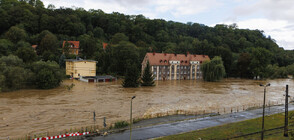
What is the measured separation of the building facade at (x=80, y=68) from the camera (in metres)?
67.1

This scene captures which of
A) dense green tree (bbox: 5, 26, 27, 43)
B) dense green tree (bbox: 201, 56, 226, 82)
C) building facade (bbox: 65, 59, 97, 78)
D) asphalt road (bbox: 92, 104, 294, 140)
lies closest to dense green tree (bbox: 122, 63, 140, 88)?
building facade (bbox: 65, 59, 97, 78)

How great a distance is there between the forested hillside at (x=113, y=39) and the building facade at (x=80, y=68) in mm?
6615

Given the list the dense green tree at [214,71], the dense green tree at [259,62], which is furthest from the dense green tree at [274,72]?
the dense green tree at [214,71]

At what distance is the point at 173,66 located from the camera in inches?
3027

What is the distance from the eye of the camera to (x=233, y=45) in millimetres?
135000

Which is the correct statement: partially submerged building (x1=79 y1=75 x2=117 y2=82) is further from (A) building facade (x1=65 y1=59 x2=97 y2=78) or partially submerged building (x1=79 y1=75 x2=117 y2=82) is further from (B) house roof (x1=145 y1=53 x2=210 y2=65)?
(B) house roof (x1=145 y1=53 x2=210 y2=65)

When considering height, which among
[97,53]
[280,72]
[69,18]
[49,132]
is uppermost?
[69,18]

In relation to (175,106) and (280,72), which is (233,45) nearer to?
(280,72)

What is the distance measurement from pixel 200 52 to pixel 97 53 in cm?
4409

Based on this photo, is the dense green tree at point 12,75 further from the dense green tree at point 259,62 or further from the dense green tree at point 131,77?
the dense green tree at point 259,62

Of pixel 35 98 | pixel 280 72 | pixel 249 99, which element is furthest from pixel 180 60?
pixel 35 98

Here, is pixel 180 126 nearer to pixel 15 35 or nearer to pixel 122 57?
pixel 122 57

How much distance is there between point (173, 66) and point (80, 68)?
31.3 metres

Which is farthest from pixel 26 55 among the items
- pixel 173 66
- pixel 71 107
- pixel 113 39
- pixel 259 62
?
pixel 259 62
